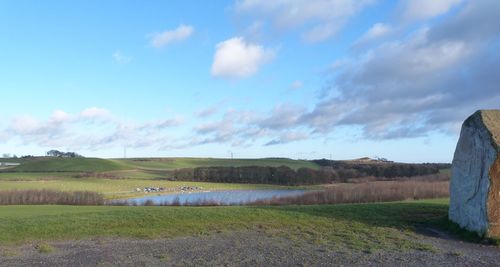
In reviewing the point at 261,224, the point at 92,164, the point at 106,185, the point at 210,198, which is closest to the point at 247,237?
the point at 261,224

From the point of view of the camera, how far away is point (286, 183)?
10988 centimetres

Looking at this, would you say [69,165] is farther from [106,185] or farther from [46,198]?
[46,198]

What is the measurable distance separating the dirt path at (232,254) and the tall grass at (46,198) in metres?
32.8

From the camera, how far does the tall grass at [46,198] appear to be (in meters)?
50.3

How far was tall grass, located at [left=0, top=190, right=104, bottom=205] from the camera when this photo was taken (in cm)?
5034

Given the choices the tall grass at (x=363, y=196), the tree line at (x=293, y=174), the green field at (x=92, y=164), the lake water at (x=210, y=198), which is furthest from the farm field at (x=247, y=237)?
the green field at (x=92, y=164)

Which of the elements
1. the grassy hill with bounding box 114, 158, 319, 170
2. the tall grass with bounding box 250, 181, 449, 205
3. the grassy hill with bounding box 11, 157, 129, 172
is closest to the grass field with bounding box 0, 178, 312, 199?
the grassy hill with bounding box 11, 157, 129, 172

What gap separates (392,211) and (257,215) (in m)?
6.58

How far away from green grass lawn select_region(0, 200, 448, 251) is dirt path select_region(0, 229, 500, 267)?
0.99 meters

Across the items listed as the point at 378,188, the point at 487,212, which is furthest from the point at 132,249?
the point at 378,188

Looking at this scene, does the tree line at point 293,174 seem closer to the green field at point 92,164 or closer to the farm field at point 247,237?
the green field at point 92,164

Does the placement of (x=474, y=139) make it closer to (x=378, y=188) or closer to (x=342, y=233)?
(x=342, y=233)

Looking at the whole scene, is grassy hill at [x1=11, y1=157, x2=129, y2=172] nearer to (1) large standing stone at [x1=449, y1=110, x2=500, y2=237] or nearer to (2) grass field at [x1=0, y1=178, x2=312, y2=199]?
(2) grass field at [x1=0, y1=178, x2=312, y2=199]

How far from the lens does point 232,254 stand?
56.0 ft
